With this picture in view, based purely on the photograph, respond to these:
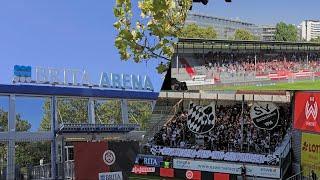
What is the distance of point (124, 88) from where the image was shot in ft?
8.14

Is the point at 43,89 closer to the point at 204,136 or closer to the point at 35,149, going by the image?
the point at 35,149

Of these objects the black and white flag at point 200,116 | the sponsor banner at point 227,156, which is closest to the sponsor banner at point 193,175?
the sponsor banner at point 227,156

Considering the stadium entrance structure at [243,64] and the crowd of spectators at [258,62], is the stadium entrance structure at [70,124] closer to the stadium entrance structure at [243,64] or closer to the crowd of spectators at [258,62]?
the stadium entrance structure at [243,64]

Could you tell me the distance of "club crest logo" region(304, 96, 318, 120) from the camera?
4614 mm

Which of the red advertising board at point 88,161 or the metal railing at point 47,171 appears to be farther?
the metal railing at point 47,171

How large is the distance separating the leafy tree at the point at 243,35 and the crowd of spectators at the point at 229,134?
99cm

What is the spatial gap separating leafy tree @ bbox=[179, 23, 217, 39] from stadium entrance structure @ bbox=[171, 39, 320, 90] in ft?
0.17

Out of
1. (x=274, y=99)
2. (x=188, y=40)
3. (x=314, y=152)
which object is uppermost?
(x=188, y=40)

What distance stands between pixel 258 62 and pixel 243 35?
0.67 meters

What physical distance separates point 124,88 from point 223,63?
850mm

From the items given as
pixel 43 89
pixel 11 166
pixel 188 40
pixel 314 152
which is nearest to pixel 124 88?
pixel 188 40

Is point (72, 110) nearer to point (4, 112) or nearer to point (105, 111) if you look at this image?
point (105, 111)

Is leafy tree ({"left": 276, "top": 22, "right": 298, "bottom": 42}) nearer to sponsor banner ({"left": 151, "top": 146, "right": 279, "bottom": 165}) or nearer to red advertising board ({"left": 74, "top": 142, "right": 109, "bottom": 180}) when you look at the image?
red advertising board ({"left": 74, "top": 142, "right": 109, "bottom": 180})

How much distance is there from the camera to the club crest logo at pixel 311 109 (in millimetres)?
4614
